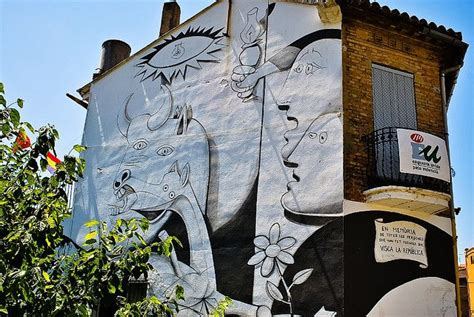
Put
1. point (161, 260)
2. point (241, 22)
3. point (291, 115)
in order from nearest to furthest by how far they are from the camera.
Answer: point (291, 115) → point (161, 260) → point (241, 22)

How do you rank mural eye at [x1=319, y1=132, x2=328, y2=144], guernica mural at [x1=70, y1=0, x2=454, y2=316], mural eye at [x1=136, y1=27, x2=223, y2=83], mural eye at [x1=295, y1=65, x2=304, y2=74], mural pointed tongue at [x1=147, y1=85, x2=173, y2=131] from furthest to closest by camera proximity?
mural pointed tongue at [x1=147, y1=85, x2=173, y2=131]
mural eye at [x1=136, y1=27, x2=223, y2=83]
mural eye at [x1=295, y1=65, x2=304, y2=74]
mural eye at [x1=319, y1=132, x2=328, y2=144]
guernica mural at [x1=70, y1=0, x2=454, y2=316]

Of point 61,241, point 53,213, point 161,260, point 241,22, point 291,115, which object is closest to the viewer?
point 53,213

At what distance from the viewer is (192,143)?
10.7 meters

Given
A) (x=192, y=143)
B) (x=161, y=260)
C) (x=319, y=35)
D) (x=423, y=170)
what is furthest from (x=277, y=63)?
(x=161, y=260)

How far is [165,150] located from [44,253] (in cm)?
724

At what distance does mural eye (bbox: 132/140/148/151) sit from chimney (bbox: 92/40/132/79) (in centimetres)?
324

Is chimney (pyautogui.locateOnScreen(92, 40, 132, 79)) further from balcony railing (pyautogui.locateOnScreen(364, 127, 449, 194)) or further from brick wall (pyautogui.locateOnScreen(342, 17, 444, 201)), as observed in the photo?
balcony railing (pyautogui.locateOnScreen(364, 127, 449, 194))

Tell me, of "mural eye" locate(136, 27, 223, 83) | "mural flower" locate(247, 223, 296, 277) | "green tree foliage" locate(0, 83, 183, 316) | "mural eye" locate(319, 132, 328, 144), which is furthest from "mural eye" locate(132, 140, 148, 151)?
"green tree foliage" locate(0, 83, 183, 316)

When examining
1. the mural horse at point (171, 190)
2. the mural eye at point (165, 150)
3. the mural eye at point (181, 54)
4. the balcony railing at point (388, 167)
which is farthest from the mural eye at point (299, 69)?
the mural eye at point (165, 150)

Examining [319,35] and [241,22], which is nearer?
[319,35]

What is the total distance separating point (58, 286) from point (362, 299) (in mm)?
5815

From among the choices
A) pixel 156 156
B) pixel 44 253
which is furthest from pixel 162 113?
pixel 44 253

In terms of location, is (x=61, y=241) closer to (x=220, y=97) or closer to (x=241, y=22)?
(x=220, y=97)

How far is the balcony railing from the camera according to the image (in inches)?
348
